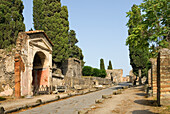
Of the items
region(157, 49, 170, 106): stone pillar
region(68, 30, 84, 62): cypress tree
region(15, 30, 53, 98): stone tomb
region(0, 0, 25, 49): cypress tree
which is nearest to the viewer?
region(157, 49, 170, 106): stone pillar

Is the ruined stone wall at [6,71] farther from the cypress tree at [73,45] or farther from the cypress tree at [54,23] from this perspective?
the cypress tree at [73,45]

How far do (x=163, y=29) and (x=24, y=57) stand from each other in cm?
1068

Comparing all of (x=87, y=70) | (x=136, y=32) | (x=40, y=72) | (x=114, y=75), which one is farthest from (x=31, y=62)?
(x=114, y=75)

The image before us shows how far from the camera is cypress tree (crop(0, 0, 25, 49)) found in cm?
2258

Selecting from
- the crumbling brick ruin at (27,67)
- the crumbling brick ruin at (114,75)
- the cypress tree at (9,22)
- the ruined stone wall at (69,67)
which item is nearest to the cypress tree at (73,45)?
the ruined stone wall at (69,67)

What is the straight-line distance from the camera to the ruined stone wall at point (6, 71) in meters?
15.2

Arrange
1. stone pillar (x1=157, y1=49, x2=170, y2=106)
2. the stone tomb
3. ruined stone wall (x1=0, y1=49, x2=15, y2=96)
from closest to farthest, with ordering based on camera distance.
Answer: stone pillar (x1=157, y1=49, x2=170, y2=106) → the stone tomb → ruined stone wall (x1=0, y1=49, x2=15, y2=96)

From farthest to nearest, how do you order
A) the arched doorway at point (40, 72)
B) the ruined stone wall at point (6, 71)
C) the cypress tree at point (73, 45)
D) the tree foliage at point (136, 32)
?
the cypress tree at point (73, 45) < the arched doorway at point (40, 72) < the tree foliage at point (136, 32) < the ruined stone wall at point (6, 71)

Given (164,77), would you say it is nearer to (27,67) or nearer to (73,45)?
(27,67)

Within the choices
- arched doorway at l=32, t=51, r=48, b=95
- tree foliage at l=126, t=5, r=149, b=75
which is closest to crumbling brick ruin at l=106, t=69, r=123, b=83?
tree foliage at l=126, t=5, r=149, b=75

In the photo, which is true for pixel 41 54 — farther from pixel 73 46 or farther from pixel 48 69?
pixel 73 46

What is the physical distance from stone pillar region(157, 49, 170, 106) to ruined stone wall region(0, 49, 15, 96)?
10826mm

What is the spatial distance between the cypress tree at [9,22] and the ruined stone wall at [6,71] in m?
7.04

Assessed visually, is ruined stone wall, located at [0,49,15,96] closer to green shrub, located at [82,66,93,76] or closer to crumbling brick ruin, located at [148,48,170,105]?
crumbling brick ruin, located at [148,48,170,105]
